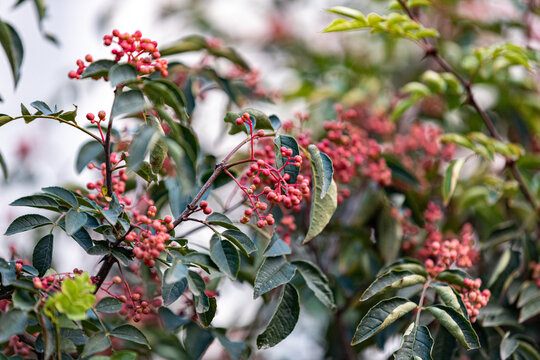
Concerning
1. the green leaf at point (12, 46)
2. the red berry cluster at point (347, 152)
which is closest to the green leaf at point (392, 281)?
the red berry cluster at point (347, 152)

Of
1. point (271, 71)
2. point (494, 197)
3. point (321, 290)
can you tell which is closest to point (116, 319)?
point (321, 290)

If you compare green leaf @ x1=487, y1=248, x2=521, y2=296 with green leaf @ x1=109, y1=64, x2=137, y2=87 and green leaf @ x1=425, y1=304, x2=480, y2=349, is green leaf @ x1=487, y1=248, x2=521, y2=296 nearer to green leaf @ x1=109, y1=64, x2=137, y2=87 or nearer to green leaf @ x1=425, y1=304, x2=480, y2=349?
green leaf @ x1=425, y1=304, x2=480, y2=349

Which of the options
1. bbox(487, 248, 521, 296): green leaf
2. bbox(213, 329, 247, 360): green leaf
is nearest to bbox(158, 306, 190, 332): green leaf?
bbox(213, 329, 247, 360): green leaf

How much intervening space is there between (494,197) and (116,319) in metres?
0.85

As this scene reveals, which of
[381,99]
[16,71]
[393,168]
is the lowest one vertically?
[381,99]

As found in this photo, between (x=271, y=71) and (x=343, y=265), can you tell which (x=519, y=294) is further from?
(x=271, y=71)

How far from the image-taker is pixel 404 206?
127cm

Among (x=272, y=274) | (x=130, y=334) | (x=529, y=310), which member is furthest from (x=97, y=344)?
(x=529, y=310)

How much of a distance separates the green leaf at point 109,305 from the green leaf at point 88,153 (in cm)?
40

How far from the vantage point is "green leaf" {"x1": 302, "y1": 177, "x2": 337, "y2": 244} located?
84 centimetres

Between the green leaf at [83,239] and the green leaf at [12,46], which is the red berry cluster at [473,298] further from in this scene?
the green leaf at [12,46]

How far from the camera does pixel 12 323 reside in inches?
26.3

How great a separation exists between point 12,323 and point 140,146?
0.26 meters

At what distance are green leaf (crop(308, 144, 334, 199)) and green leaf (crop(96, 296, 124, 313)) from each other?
326 millimetres
